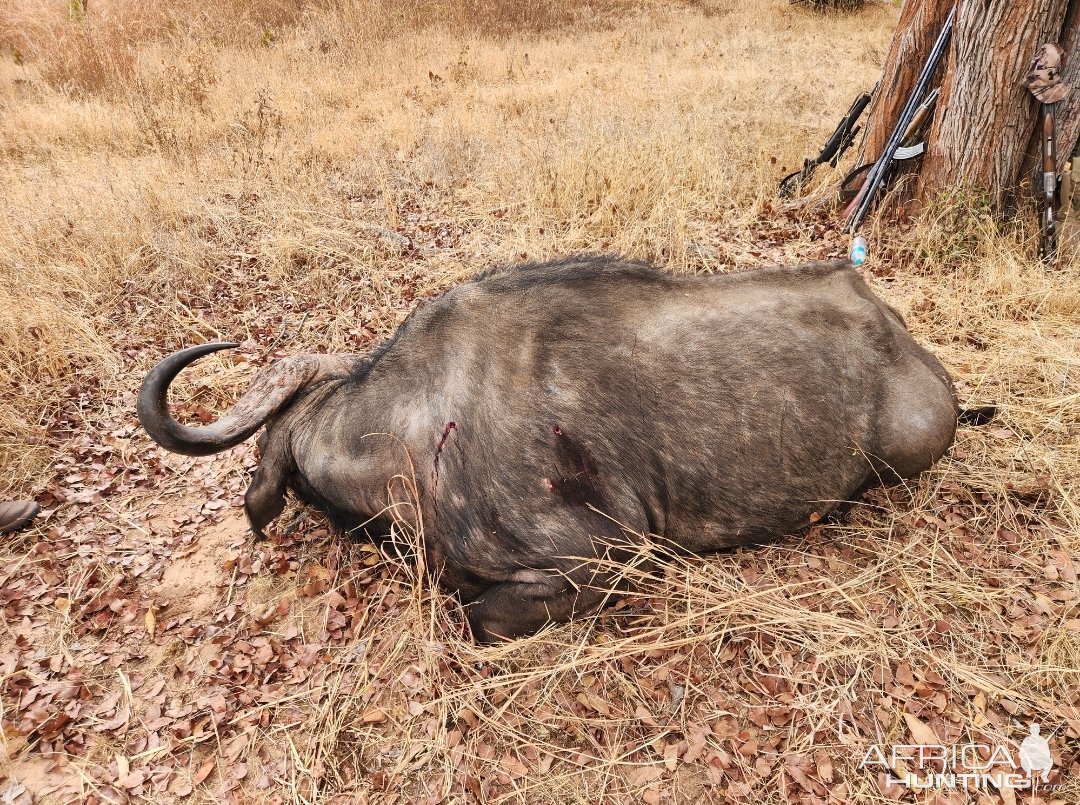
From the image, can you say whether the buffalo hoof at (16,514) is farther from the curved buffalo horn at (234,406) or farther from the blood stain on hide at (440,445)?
the blood stain on hide at (440,445)

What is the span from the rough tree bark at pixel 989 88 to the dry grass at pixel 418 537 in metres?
0.46

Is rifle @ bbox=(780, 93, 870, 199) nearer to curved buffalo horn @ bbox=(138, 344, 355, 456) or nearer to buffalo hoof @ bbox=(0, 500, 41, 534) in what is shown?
curved buffalo horn @ bbox=(138, 344, 355, 456)

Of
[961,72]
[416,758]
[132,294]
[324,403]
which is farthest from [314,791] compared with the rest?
[961,72]

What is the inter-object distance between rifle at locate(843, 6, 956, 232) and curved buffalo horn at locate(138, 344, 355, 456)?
17.2 feet

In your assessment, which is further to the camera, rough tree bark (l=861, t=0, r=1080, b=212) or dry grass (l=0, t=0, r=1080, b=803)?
rough tree bark (l=861, t=0, r=1080, b=212)

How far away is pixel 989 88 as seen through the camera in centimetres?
534

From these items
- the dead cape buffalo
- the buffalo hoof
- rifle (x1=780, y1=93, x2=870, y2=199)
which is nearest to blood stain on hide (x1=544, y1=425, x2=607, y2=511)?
the dead cape buffalo

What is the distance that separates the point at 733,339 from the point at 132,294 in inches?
222

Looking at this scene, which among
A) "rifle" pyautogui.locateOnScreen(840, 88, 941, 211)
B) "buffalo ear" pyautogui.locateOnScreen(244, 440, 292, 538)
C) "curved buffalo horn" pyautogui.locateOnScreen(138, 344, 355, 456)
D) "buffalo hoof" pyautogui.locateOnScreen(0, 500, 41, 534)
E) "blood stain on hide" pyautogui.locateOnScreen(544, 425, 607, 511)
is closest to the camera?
"curved buffalo horn" pyautogui.locateOnScreen(138, 344, 355, 456)

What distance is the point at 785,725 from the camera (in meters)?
2.75

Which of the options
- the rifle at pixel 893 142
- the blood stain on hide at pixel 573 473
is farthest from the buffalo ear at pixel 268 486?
the rifle at pixel 893 142

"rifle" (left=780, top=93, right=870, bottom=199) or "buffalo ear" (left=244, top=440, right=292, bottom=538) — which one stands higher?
"rifle" (left=780, top=93, right=870, bottom=199)

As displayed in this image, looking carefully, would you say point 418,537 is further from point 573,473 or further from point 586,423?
point 586,423

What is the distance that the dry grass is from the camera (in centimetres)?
277
